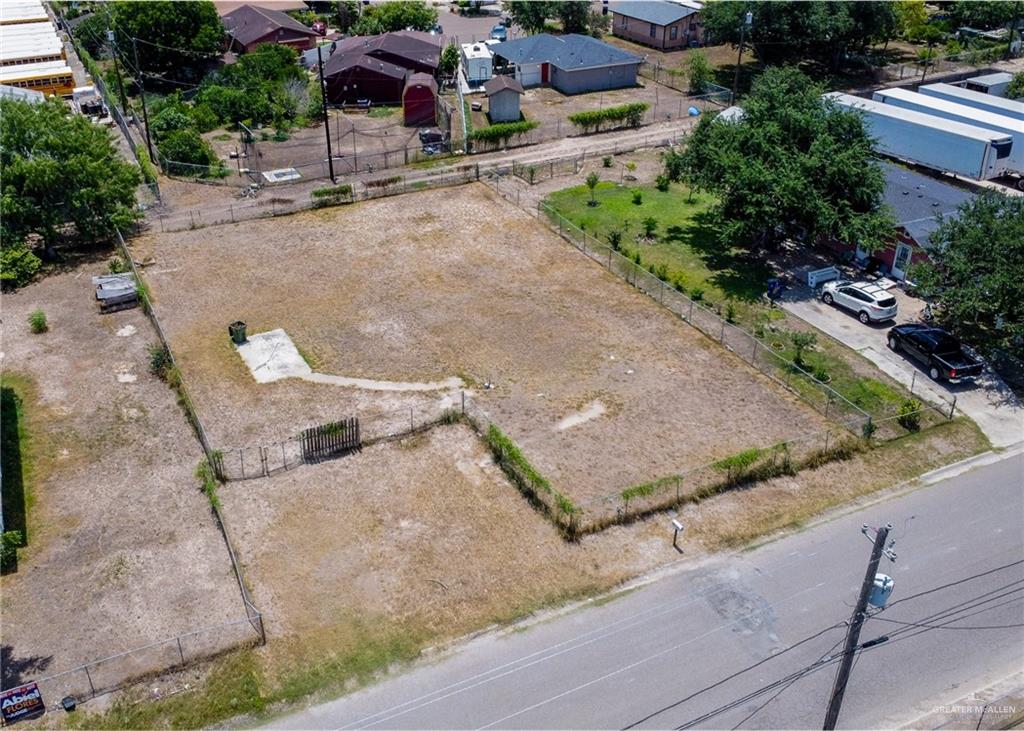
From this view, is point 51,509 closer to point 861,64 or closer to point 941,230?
point 941,230

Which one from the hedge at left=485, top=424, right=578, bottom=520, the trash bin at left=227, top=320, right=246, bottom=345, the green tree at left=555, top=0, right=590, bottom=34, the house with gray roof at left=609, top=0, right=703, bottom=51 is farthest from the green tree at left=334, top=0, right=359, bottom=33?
the hedge at left=485, top=424, right=578, bottom=520

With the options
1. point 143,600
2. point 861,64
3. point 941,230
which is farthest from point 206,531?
point 861,64

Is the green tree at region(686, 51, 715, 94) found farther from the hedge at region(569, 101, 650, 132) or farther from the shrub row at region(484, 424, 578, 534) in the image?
the shrub row at region(484, 424, 578, 534)

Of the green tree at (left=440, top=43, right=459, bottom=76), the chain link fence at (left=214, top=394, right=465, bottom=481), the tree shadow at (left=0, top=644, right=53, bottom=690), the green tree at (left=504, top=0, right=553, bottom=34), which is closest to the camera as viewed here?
the tree shadow at (left=0, top=644, right=53, bottom=690)

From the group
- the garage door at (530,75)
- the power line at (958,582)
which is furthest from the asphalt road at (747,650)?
the garage door at (530,75)

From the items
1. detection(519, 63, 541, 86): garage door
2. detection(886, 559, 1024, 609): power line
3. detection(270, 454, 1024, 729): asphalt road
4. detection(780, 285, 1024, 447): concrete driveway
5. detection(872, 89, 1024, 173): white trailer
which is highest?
detection(872, 89, 1024, 173): white trailer

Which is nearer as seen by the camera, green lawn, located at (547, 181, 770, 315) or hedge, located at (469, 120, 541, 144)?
green lawn, located at (547, 181, 770, 315)

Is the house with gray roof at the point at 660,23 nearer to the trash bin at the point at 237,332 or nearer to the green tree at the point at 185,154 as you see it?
the green tree at the point at 185,154
